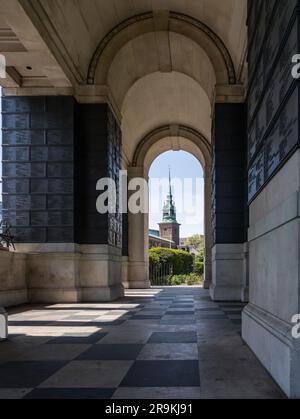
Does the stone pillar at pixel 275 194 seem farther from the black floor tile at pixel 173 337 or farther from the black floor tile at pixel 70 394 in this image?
the black floor tile at pixel 70 394

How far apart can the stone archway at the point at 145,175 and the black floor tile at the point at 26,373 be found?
20.1 meters

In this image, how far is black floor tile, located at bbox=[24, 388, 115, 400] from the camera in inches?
170

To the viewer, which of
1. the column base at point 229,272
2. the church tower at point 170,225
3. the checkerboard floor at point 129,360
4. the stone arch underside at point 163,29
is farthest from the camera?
the church tower at point 170,225

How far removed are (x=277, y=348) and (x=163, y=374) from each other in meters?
1.30

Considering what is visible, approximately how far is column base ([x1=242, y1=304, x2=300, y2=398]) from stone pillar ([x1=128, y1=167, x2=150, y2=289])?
20.4 m

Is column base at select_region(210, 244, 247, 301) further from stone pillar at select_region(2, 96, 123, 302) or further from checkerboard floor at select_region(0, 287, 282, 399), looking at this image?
checkerboard floor at select_region(0, 287, 282, 399)

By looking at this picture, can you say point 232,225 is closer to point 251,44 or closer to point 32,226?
point 32,226

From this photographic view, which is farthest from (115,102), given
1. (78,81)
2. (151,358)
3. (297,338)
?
(297,338)

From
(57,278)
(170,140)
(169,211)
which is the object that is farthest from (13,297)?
(169,211)

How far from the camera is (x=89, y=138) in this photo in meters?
16.6

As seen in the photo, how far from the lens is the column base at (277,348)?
4.11m

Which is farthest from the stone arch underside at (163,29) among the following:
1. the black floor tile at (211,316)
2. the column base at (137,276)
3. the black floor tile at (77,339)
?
the column base at (137,276)

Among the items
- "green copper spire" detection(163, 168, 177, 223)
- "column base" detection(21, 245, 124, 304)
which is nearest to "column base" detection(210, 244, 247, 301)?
"column base" detection(21, 245, 124, 304)

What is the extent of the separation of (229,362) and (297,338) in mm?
1818
